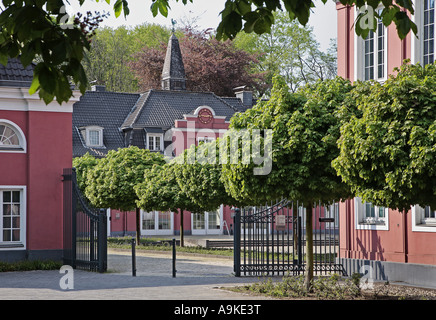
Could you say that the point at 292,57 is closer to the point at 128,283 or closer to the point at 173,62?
the point at 173,62

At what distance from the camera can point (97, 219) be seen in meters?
19.2

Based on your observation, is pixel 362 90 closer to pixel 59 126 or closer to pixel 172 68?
pixel 59 126

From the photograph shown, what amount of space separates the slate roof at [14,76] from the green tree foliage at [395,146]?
33.6 ft

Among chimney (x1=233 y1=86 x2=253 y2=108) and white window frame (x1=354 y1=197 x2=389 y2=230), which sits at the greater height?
chimney (x1=233 y1=86 x2=253 y2=108)

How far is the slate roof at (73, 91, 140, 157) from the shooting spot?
43.6 meters

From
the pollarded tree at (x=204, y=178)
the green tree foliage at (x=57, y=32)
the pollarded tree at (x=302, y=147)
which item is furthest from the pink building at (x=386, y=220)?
the green tree foliage at (x=57, y=32)

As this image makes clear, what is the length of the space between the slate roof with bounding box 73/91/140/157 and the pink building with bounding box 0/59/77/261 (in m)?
22.8

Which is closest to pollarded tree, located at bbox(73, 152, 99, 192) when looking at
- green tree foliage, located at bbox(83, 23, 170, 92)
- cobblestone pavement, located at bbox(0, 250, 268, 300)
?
cobblestone pavement, located at bbox(0, 250, 268, 300)

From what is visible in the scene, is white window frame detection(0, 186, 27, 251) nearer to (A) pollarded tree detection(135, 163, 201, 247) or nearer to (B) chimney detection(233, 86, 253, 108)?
(A) pollarded tree detection(135, 163, 201, 247)

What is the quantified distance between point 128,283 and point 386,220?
6063 mm

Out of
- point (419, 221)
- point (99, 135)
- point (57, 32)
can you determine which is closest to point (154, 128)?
point (99, 135)

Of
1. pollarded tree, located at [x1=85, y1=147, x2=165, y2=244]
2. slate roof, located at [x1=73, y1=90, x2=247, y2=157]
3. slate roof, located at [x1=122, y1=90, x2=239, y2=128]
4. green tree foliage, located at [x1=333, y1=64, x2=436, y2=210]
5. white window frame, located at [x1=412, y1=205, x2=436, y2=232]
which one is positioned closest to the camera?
green tree foliage, located at [x1=333, y1=64, x2=436, y2=210]

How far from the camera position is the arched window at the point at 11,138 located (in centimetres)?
1952

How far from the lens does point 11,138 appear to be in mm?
19734
